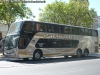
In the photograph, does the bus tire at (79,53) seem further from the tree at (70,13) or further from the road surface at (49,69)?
the tree at (70,13)

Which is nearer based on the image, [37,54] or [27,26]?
[27,26]

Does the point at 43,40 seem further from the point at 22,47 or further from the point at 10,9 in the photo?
the point at 10,9

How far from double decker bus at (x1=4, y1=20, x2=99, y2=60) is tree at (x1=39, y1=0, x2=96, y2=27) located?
19460 mm

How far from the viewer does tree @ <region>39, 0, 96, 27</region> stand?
50094 millimetres

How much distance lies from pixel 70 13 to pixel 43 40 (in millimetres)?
27380

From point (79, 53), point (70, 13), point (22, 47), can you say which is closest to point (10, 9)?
point (79, 53)

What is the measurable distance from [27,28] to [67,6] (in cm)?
2925

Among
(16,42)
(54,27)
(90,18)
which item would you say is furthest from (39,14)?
Answer: (16,42)

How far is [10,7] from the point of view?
33375 mm

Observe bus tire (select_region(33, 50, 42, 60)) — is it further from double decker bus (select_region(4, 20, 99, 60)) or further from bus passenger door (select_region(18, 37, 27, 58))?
bus passenger door (select_region(18, 37, 27, 58))

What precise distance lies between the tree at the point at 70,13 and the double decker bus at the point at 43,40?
19.5 metres

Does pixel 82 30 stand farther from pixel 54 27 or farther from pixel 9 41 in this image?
pixel 9 41

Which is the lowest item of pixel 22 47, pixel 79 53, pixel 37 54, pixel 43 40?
pixel 79 53

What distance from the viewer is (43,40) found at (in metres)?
24.0
